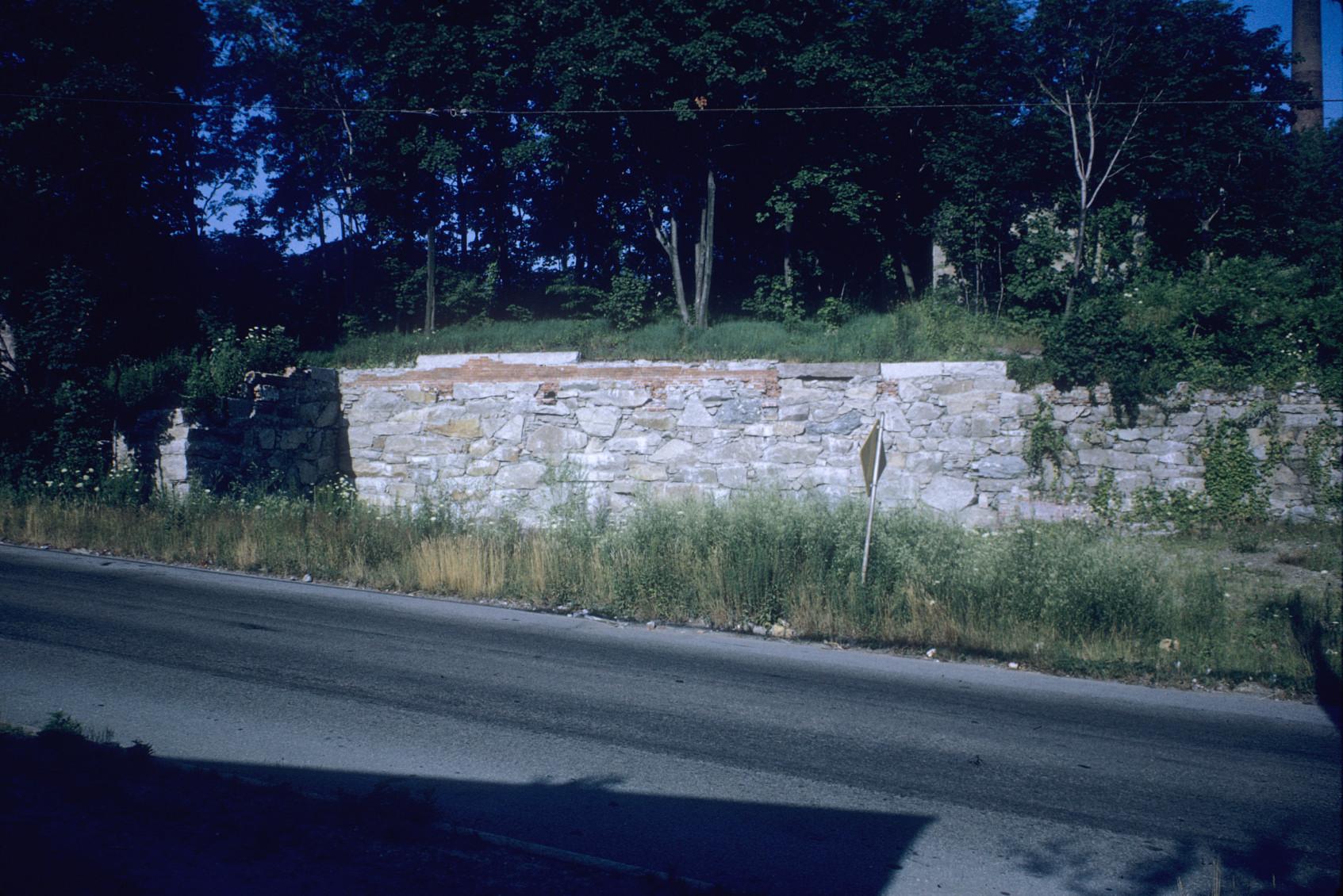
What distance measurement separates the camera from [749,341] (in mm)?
16406

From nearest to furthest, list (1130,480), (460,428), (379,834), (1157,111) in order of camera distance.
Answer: (379,834)
(1130,480)
(460,428)
(1157,111)

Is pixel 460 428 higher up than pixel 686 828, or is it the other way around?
pixel 460 428

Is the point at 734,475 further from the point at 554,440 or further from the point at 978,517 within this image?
the point at 978,517

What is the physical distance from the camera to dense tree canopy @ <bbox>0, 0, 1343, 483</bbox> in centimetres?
1706

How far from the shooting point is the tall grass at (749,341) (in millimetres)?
15242

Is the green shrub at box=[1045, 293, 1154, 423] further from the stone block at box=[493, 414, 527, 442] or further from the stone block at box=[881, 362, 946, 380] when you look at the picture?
the stone block at box=[493, 414, 527, 442]

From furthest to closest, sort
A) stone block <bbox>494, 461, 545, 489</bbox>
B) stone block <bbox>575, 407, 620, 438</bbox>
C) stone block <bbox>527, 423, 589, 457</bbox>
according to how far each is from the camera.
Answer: stone block <bbox>494, 461, 545, 489</bbox> → stone block <bbox>527, 423, 589, 457</bbox> → stone block <bbox>575, 407, 620, 438</bbox>

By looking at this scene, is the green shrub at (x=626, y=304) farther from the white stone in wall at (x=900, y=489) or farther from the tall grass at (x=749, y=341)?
the white stone in wall at (x=900, y=489)

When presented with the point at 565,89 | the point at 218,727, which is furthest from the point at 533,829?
the point at 565,89

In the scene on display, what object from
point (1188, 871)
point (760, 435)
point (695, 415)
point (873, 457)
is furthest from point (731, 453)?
point (1188, 871)

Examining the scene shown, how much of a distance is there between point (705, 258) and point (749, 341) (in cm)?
511

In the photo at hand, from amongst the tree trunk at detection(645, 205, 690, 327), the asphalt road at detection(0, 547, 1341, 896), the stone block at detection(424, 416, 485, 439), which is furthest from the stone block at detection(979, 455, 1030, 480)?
the stone block at detection(424, 416, 485, 439)

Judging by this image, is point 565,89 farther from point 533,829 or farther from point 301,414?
point 533,829

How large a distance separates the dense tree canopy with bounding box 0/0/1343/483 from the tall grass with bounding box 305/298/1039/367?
1746 millimetres
